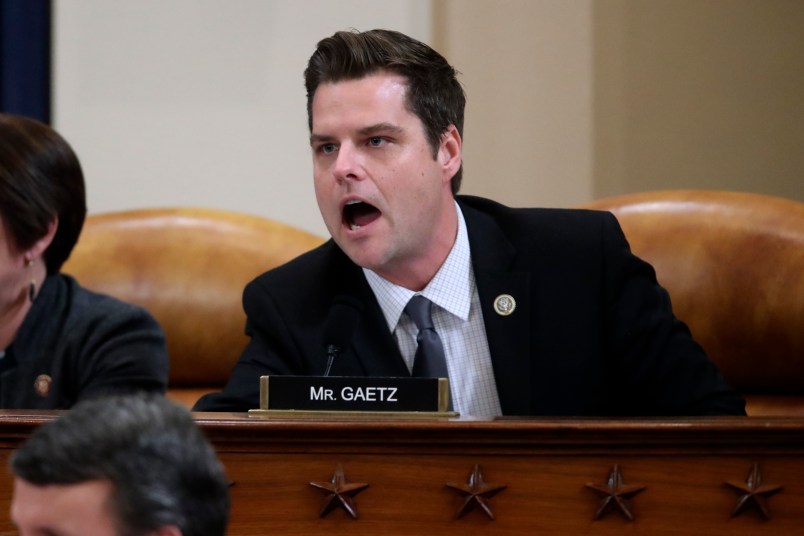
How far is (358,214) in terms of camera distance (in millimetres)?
1969

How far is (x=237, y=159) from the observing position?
10.7 ft

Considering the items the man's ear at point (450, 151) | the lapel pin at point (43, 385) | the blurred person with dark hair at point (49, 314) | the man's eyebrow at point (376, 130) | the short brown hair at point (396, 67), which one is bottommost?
the lapel pin at point (43, 385)

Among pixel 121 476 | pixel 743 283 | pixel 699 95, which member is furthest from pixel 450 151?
pixel 121 476

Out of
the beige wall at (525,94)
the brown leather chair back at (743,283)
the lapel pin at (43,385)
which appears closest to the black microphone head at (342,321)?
the lapel pin at (43,385)

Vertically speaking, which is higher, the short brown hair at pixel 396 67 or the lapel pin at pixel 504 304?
the short brown hair at pixel 396 67

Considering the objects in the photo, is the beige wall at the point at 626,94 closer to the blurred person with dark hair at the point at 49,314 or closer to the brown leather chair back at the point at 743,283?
the brown leather chair back at the point at 743,283

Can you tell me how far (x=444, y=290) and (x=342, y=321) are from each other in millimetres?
184

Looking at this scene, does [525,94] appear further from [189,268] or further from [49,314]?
[49,314]

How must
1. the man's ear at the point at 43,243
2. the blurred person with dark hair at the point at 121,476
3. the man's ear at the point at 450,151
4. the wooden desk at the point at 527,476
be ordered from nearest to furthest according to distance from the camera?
the blurred person with dark hair at the point at 121,476 < the wooden desk at the point at 527,476 < the man's ear at the point at 450,151 < the man's ear at the point at 43,243

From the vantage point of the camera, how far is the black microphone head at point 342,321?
190 centimetres

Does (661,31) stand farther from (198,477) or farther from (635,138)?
(198,477)

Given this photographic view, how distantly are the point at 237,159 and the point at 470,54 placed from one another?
68 centimetres

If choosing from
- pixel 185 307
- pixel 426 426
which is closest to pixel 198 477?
pixel 426 426

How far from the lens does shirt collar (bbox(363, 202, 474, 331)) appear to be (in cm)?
198
